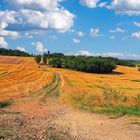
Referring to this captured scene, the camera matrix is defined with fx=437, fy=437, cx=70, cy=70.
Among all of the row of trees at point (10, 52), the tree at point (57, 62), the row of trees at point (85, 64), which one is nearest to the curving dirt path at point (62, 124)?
the row of trees at point (85, 64)

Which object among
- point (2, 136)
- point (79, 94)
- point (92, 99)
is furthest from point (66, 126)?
point (79, 94)

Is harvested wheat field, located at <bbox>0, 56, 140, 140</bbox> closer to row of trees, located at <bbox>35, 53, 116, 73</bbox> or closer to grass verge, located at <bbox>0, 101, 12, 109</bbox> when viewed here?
grass verge, located at <bbox>0, 101, 12, 109</bbox>

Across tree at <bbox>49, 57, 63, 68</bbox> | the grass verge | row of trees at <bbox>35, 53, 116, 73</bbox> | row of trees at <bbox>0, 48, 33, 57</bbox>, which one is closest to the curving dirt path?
the grass verge

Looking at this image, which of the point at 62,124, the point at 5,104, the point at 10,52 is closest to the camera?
the point at 62,124

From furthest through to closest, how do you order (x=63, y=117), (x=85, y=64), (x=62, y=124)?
(x=85, y=64), (x=63, y=117), (x=62, y=124)

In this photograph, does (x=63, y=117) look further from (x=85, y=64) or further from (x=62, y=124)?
(x=85, y=64)

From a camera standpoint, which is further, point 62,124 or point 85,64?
point 85,64

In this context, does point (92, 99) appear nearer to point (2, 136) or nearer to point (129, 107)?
point (129, 107)

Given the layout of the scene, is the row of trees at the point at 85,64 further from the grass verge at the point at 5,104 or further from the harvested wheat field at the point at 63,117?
the grass verge at the point at 5,104

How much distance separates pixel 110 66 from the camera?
85.2 metres

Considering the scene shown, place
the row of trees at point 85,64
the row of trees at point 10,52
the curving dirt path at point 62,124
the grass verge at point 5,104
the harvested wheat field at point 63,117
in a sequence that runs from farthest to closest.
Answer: the row of trees at point 10,52 < the row of trees at point 85,64 < the grass verge at point 5,104 < the harvested wheat field at point 63,117 < the curving dirt path at point 62,124

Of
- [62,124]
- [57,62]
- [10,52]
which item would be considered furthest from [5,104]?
[10,52]

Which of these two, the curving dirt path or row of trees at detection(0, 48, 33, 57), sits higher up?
Answer: row of trees at detection(0, 48, 33, 57)

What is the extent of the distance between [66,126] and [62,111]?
519 centimetres
